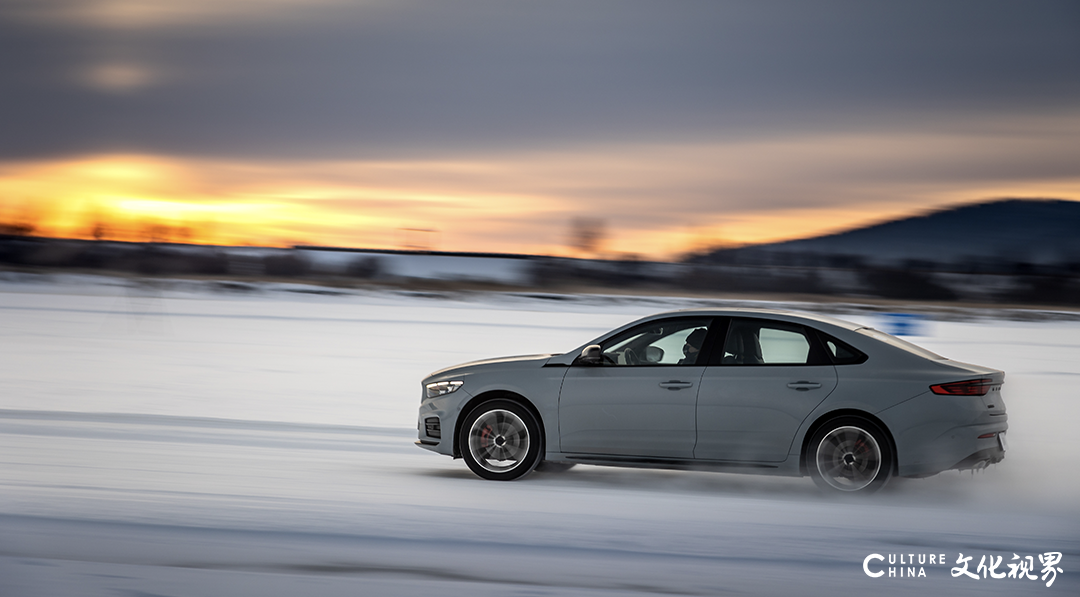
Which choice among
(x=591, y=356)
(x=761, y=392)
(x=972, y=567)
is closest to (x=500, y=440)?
(x=591, y=356)

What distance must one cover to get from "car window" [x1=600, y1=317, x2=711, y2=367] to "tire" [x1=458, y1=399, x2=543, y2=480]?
0.85m

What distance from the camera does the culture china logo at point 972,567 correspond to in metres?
5.72

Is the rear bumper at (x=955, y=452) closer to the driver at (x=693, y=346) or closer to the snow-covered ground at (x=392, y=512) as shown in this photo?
the snow-covered ground at (x=392, y=512)

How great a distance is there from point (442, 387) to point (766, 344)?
268 cm

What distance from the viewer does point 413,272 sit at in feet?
212

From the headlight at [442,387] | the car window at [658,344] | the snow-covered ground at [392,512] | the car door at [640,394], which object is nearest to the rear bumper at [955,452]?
the snow-covered ground at [392,512]

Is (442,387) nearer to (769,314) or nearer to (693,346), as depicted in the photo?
(693,346)

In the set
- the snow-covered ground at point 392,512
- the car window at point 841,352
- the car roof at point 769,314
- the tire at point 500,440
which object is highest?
the car roof at point 769,314

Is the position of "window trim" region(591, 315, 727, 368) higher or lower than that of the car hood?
higher

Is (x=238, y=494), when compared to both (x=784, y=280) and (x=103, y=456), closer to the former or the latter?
(x=103, y=456)

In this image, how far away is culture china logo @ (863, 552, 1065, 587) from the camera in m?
5.72

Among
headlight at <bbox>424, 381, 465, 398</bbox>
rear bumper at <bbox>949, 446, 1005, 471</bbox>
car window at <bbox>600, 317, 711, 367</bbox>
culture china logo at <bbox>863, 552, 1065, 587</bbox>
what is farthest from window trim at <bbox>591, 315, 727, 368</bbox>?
culture china logo at <bbox>863, 552, 1065, 587</bbox>

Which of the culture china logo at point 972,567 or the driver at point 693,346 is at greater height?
the driver at point 693,346

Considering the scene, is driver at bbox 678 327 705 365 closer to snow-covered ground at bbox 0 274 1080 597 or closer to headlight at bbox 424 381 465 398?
snow-covered ground at bbox 0 274 1080 597
